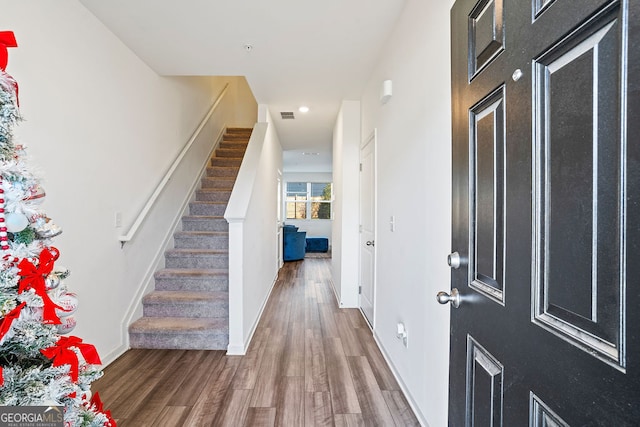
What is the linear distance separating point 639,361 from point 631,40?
44 centimetres

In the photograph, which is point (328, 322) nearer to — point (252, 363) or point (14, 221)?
point (252, 363)

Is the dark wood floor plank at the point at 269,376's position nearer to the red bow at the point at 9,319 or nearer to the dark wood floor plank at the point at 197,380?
the dark wood floor plank at the point at 197,380

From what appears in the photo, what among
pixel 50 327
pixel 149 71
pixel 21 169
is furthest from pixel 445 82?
pixel 149 71

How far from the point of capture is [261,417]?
1737 mm

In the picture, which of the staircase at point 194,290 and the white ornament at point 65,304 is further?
the staircase at point 194,290

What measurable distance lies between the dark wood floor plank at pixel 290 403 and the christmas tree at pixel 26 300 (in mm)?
1023

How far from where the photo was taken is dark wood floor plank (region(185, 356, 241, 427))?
5.67 feet

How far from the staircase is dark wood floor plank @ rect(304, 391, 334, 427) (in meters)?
1.01

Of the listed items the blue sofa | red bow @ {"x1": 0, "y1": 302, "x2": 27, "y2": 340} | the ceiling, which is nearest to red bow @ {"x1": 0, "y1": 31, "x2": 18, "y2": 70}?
red bow @ {"x1": 0, "y1": 302, "x2": 27, "y2": 340}

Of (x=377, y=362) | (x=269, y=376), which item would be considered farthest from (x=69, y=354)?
(x=377, y=362)

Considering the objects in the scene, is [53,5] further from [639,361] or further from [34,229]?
[639,361]

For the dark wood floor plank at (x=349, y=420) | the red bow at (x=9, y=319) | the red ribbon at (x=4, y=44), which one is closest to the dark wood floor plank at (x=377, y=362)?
the dark wood floor plank at (x=349, y=420)

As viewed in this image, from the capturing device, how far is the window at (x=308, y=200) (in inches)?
393

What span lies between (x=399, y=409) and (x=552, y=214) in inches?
65.9
